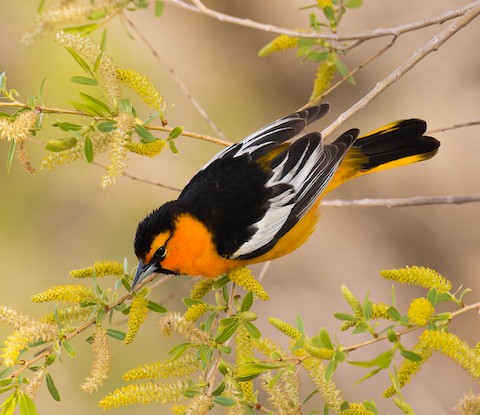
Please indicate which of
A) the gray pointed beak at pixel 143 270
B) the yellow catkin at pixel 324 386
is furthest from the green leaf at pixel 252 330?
the gray pointed beak at pixel 143 270

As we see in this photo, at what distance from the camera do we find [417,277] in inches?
79.9

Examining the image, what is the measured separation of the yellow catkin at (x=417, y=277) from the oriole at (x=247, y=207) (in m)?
1.13

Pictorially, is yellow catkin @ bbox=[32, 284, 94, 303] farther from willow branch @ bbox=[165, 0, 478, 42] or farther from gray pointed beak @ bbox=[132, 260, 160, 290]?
willow branch @ bbox=[165, 0, 478, 42]

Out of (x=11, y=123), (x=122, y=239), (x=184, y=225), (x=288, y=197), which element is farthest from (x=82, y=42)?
(x=122, y=239)

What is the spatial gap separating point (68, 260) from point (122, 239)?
0.46 metres

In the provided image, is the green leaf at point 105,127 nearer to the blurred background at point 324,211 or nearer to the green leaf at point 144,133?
the green leaf at point 144,133

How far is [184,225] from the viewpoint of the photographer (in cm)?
309

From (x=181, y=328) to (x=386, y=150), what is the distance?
76.8 inches

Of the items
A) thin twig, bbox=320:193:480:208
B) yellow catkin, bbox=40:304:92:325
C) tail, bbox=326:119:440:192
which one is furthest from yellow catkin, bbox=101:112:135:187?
tail, bbox=326:119:440:192

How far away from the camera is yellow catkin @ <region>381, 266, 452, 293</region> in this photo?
1998mm

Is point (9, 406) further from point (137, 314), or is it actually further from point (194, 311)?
point (194, 311)

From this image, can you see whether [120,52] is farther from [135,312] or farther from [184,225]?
[135,312]

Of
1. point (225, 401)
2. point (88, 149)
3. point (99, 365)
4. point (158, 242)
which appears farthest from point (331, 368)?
point (158, 242)

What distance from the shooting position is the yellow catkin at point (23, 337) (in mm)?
1961
